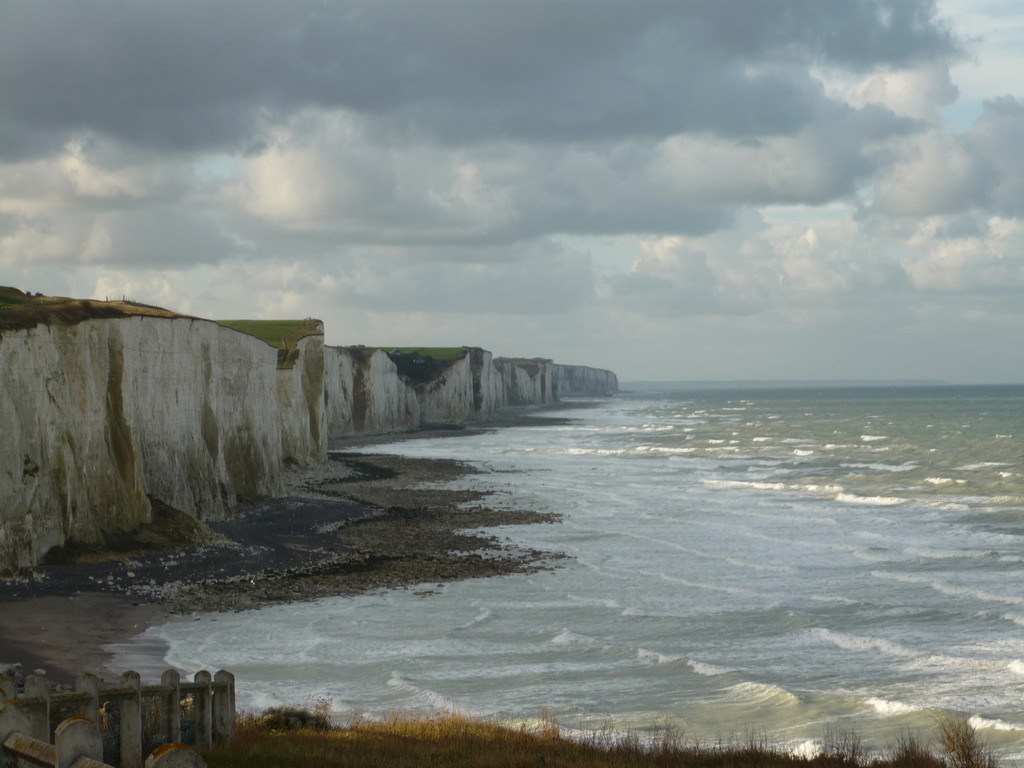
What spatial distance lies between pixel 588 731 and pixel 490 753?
318cm

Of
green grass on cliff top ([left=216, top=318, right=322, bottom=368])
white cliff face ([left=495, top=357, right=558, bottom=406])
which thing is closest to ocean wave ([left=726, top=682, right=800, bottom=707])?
green grass on cliff top ([left=216, top=318, right=322, bottom=368])

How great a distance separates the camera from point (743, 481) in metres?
52.8

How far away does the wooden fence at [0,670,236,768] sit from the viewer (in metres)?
6.23

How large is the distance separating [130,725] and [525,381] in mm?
176308

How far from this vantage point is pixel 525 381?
608 feet

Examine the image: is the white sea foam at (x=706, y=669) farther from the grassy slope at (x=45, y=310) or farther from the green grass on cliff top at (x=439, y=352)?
the green grass on cliff top at (x=439, y=352)

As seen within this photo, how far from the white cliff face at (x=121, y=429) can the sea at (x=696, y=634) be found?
5888mm

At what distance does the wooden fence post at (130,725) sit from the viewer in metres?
9.02

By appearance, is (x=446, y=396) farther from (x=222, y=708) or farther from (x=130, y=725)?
(x=130, y=725)

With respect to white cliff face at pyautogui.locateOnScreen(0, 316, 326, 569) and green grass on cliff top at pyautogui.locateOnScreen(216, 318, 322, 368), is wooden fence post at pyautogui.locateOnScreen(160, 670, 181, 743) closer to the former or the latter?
white cliff face at pyautogui.locateOnScreen(0, 316, 326, 569)

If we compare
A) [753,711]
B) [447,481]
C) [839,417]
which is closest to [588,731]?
[753,711]

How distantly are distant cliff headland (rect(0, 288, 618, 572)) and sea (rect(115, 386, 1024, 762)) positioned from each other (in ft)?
19.6

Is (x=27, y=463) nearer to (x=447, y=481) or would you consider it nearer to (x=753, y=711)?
(x=753, y=711)

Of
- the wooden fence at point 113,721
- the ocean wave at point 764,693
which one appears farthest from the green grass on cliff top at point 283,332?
the wooden fence at point 113,721
